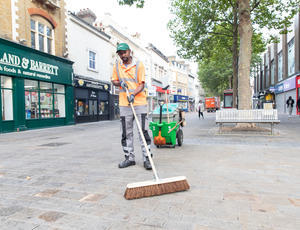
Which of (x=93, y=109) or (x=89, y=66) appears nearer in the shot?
(x=89, y=66)

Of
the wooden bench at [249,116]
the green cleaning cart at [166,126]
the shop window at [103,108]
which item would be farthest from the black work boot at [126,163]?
the shop window at [103,108]

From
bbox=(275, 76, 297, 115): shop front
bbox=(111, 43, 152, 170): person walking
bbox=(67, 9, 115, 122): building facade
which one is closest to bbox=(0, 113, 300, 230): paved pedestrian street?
bbox=(111, 43, 152, 170): person walking

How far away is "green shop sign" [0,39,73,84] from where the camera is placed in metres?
11.2

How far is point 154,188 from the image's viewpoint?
271 cm

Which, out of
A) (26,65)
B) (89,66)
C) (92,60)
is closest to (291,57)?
(92,60)

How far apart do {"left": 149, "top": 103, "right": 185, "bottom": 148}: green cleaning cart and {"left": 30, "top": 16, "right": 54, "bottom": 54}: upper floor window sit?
34.6 ft

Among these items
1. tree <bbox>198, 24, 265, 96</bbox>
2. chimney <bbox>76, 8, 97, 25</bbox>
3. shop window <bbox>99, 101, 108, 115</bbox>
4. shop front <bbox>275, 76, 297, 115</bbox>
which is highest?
chimney <bbox>76, 8, 97, 25</bbox>

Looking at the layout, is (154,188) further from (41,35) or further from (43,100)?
(41,35)

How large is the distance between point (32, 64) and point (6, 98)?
2.47m

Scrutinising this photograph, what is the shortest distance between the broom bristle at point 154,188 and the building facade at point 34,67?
35.2 ft

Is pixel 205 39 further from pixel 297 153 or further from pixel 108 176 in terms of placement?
pixel 108 176

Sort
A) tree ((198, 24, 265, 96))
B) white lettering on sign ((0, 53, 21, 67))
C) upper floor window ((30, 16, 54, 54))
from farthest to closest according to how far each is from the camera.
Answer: tree ((198, 24, 265, 96)), upper floor window ((30, 16, 54, 54)), white lettering on sign ((0, 53, 21, 67))

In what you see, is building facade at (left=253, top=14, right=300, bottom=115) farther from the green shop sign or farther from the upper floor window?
the upper floor window

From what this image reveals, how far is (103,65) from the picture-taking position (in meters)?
21.1
